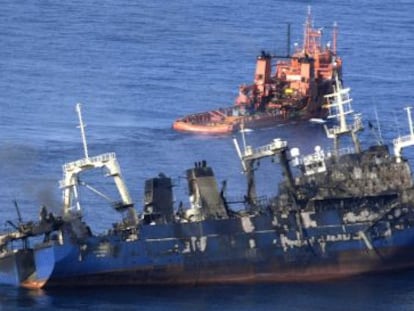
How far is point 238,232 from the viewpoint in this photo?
13225 centimetres

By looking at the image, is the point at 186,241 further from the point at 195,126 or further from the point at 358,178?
the point at 195,126

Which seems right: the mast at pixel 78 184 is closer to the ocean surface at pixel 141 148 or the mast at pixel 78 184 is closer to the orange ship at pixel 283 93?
the ocean surface at pixel 141 148

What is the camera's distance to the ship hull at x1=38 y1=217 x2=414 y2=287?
429 ft

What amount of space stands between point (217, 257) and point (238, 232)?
6.22ft

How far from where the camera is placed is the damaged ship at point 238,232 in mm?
130750

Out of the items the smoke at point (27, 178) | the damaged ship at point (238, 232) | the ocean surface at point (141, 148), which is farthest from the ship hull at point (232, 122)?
the damaged ship at point (238, 232)

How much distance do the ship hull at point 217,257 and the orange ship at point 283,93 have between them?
155 feet

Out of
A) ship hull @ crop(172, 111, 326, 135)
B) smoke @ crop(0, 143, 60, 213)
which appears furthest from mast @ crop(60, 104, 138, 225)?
ship hull @ crop(172, 111, 326, 135)

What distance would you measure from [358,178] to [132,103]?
54.0 meters

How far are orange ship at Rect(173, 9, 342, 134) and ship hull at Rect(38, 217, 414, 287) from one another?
47.4 metres

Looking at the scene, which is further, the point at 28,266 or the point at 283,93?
the point at 283,93

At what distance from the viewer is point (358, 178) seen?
445ft

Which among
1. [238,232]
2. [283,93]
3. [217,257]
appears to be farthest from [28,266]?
[283,93]

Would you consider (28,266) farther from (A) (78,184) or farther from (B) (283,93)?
(B) (283,93)
